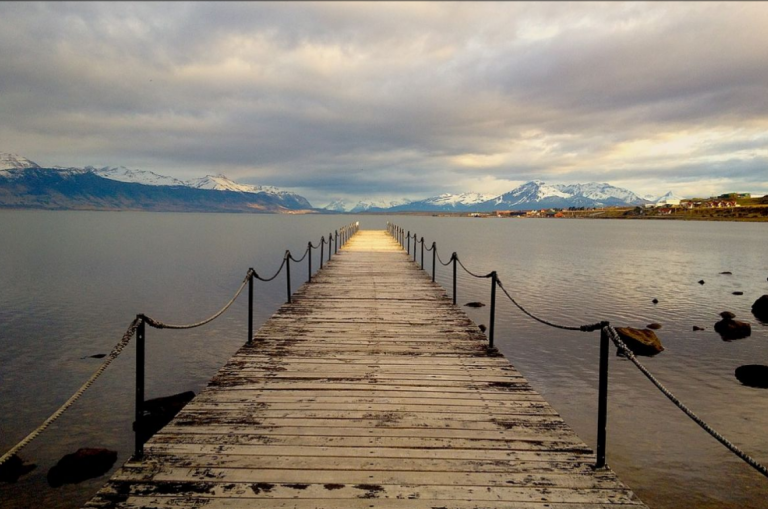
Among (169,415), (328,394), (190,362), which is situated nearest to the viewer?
(328,394)

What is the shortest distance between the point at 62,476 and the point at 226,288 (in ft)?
76.0

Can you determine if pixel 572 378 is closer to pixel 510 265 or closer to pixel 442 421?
pixel 442 421

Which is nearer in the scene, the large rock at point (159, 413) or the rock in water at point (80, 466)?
the rock in water at point (80, 466)

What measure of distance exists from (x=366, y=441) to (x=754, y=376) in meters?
12.2

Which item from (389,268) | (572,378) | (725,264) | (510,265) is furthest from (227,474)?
(725,264)

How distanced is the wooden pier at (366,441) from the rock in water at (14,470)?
4.02 metres

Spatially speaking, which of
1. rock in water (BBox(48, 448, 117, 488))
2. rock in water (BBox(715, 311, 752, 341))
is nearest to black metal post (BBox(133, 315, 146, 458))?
rock in water (BBox(48, 448, 117, 488))

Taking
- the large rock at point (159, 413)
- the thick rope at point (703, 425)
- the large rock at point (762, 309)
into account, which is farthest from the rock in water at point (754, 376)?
the large rock at point (159, 413)

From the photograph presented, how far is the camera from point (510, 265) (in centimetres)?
4275

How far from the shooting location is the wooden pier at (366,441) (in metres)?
4.23

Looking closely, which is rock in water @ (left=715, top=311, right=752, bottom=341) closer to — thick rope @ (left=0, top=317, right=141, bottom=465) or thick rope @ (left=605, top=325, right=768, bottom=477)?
thick rope @ (left=605, top=325, right=768, bottom=477)

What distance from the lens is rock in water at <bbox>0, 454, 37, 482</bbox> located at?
7.59m

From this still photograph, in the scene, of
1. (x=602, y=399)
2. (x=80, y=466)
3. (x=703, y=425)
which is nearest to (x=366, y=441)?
(x=602, y=399)

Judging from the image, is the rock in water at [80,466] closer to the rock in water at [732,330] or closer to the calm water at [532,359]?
the calm water at [532,359]
